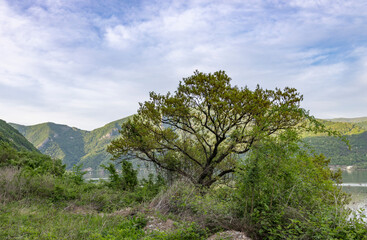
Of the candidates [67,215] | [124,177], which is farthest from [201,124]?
[67,215]

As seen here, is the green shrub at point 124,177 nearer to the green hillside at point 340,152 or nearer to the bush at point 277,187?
the bush at point 277,187

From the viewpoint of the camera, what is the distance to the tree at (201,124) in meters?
13.4

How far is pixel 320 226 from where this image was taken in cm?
467

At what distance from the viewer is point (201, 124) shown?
571 inches

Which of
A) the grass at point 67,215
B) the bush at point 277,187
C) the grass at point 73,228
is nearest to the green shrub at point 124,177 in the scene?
the grass at point 67,215

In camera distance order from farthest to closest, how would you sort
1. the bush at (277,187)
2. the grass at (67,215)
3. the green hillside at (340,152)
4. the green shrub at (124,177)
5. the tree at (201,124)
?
the green hillside at (340,152)
the green shrub at (124,177)
the tree at (201,124)
the grass at (67,215)
the bush at (277,187)

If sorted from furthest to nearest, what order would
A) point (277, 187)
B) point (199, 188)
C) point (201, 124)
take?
point (201, 124) → point (199, 188) → point (277, 187)

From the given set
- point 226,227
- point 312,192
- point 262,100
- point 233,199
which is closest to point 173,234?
point 226,227

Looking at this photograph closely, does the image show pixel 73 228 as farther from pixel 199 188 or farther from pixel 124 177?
pixel 124 177

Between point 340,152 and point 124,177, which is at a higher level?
point 124,177

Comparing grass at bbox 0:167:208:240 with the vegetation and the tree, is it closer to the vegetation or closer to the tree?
the vegetation

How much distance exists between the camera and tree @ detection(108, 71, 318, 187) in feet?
44.1

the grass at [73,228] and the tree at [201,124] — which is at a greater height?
the tree at [201,124]

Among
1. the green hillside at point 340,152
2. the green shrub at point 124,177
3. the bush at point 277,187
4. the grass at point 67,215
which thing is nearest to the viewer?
the bush at point 277,187
